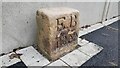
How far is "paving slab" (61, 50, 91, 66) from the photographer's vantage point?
5.74ft

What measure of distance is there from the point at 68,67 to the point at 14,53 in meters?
0.72

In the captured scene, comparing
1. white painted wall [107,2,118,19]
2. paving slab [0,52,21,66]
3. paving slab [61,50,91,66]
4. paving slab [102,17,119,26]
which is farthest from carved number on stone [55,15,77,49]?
white painted wall [107,2,118,19]

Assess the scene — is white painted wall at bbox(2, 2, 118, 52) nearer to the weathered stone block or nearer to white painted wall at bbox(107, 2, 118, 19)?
the weathered stone block

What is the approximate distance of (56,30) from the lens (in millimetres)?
1667

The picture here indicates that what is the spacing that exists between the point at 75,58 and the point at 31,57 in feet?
1.83

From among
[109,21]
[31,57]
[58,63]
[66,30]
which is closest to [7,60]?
[31,57]

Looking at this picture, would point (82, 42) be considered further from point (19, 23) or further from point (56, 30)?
point (19, 23)

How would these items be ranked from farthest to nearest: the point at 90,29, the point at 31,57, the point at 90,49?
1. the point at 90,29
2. the point at 90,49
3. the point at 31,57

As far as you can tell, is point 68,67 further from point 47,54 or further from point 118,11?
point 118,11

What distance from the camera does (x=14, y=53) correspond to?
6.04ft

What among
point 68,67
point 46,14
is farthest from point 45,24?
point 68,67

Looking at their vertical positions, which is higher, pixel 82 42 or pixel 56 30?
pixel 56 30

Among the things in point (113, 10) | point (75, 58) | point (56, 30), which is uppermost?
point (56, 30)

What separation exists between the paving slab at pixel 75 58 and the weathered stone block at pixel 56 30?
9 centimetres
